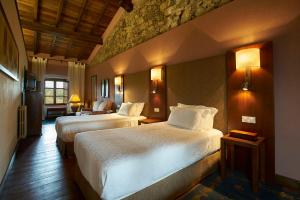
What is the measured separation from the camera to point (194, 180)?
6.33 ft

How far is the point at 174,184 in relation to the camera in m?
1.67

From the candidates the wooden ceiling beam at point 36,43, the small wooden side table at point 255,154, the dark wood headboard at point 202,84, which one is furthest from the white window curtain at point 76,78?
the small wooden side table at point 255,154

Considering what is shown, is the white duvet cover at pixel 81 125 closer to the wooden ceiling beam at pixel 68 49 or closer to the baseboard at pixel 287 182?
the baseboard at pixel 287 182

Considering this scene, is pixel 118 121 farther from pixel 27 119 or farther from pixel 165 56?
pixel 27 119

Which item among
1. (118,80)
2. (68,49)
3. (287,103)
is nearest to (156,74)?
(118,80)

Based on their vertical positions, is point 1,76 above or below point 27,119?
above

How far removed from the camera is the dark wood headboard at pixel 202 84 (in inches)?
98.8

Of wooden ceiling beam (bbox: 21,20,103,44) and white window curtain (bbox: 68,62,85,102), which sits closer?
wooden ceiling beam (bbox: 21,20,103,44)

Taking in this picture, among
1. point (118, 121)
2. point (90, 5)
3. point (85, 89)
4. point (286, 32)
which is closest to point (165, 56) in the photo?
point (118, 121)

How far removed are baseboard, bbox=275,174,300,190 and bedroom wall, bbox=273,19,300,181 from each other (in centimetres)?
4

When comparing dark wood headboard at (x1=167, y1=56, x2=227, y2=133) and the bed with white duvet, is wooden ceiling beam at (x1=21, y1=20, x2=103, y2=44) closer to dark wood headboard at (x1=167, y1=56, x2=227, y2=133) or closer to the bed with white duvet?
the bed with white duvet

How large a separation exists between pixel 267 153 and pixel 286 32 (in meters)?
1.58

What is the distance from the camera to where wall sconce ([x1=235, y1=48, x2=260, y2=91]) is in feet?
6.72

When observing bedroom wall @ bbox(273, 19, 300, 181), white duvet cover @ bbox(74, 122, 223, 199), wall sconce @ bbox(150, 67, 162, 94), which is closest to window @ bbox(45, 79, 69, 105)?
wall sconce @ bbox(150, 67, 162, 94)
